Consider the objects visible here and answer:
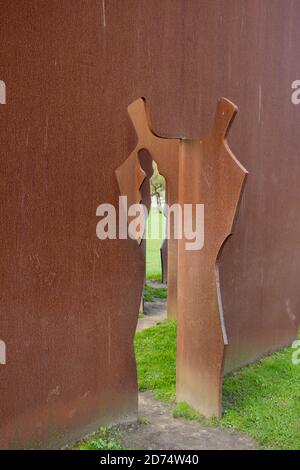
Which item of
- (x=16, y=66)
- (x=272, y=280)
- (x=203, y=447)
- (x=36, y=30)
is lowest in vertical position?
(x=203, y=447)

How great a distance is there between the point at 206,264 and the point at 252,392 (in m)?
1.36

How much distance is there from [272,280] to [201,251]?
80.2 inches

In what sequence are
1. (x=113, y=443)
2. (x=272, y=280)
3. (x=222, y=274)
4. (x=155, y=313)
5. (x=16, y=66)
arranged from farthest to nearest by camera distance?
(x=155, y=313) < (x=272, y=280) < (x=222, y=274) < (x=113, y=443) < (x=16, y=66)

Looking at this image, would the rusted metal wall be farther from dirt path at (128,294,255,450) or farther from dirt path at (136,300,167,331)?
dirt path at (136,300,167,331)

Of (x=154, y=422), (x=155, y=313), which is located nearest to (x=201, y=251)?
(x=154, y=422)

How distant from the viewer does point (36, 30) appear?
3.37 meters

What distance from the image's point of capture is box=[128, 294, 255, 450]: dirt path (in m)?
3.82

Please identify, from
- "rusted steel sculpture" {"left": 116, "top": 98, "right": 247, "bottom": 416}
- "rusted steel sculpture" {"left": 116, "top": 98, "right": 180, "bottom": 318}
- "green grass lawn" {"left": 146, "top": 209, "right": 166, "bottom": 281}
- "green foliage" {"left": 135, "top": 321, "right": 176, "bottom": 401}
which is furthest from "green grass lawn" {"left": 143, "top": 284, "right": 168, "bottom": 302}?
"rusted steel sculpture" {"left": 116, "top": 98, "right": 247, "bottom": 416}

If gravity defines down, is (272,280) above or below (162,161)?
below

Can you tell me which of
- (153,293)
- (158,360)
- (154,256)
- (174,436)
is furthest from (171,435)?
(154,256)

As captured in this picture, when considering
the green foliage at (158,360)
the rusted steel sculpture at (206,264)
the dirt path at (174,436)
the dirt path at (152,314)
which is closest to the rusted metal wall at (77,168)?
the dirt path at (174,436)

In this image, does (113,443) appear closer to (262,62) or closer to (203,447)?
(203,447)

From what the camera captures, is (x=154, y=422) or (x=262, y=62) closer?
(x=154, y=422)

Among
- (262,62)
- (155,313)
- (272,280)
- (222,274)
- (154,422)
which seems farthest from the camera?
(155,313)
